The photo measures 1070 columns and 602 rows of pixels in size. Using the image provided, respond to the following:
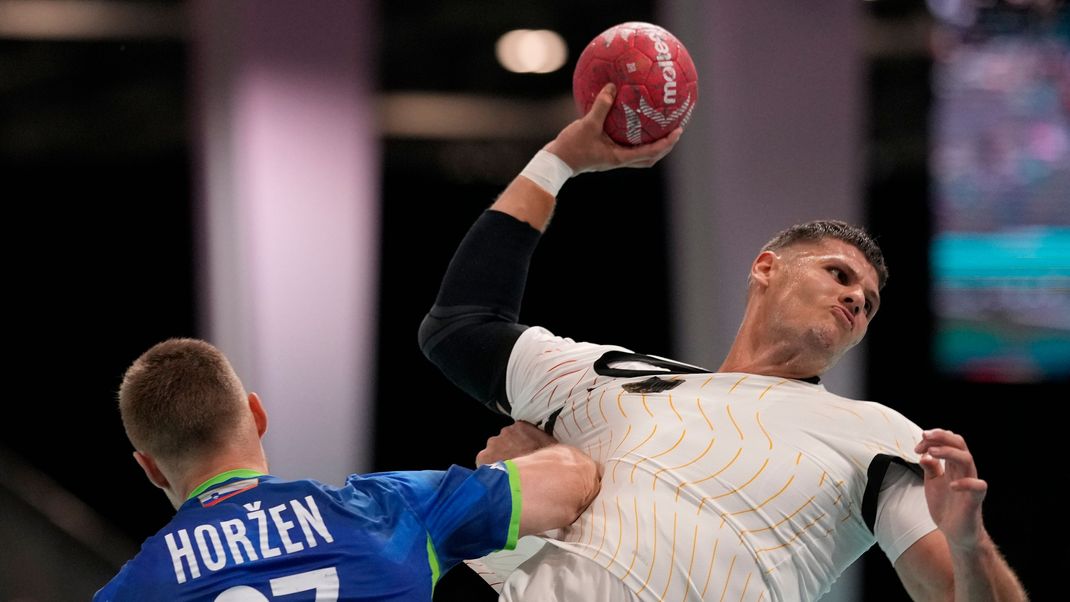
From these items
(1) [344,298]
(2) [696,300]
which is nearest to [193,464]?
(2) [696,300]

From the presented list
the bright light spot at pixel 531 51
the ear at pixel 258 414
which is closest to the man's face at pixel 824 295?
the ear at pixel 258 414

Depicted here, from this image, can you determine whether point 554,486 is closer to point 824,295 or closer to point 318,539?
point 318,539

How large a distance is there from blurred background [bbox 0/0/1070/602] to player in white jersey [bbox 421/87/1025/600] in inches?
156

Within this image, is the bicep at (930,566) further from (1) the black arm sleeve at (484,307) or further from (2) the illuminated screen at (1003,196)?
(2) the illuminated screen at (1003,196)

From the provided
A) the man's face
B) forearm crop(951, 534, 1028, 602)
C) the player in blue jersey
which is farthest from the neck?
forearm crop(951, 534, 1028, 602)

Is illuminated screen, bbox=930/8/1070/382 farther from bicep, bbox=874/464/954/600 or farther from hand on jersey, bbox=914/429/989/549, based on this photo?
hand on jersey, bbox=914/429/989/549

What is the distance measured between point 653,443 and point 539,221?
91cm

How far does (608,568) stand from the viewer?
10.7 ft

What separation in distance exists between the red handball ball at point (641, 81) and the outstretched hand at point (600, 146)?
2 centimetres

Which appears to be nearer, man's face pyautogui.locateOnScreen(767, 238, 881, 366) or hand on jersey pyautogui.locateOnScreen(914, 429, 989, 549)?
hand on jersey pyautogui.locateOnScreen(914, 429, 989, 549)

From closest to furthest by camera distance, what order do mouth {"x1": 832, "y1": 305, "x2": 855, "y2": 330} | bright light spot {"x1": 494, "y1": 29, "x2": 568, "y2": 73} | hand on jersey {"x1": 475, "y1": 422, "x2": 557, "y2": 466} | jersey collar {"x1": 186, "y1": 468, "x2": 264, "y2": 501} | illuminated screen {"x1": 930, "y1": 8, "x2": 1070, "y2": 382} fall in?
1. jersey collar {"x1": 186, "y1": 468, "x2": 264, "y2": 501}
2. mouth {"x1": 832, "y1": 305, "x2": 855, "y2": 330}
3. hand on jersey {"x1": 475, "y1": 422, "x2": 557, "y2": 466}
4. illuminated screen {"x1": 930, "y1": 8, "x2": 1070, "y2": 382}
5. bright light spot {"x1": 494, "y1": 29, "x2": 568, "y2": 73}

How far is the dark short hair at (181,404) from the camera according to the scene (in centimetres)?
304

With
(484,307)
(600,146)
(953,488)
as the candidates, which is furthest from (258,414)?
(953,488)

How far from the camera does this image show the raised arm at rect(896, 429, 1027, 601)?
9.38ft
